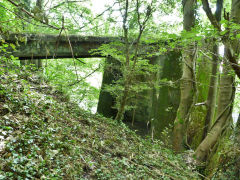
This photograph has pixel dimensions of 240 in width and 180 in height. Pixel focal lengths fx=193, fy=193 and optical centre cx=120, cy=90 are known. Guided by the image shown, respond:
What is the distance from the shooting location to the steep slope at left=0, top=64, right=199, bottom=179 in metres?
2.30

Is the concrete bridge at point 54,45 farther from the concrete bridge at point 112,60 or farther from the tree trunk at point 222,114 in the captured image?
the tree trunk at point 222,114

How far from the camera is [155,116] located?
7.15 meters

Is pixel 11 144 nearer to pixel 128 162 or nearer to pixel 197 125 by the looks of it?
pixel 128 162

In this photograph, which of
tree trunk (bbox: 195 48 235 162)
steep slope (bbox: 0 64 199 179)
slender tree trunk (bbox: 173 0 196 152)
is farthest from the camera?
slender tree trunk (bbox: 173 0 196 152)

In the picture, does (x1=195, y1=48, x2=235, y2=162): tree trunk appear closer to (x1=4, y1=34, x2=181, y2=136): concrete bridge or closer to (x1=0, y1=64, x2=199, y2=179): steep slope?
(x1=0, y1=64, x2=199, y2=179): steep slope

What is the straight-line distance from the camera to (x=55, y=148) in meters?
2.88

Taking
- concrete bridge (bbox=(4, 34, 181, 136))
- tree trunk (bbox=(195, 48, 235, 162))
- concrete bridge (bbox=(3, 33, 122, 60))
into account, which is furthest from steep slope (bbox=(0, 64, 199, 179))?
concrete bridge (bbox=(3, 33, 122, 60))

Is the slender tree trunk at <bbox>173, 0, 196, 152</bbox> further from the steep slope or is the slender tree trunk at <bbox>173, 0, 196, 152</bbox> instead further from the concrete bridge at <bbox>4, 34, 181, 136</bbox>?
the steep slope

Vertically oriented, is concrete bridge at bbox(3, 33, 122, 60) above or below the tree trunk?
above

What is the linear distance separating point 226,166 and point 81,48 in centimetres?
610

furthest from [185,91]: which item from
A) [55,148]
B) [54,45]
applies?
[54,45]

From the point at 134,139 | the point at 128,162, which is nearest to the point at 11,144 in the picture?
the point at 128,162

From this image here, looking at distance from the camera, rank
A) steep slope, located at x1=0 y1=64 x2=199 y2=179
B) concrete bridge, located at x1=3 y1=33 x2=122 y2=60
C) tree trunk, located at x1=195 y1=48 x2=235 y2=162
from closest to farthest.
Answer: steep slope, located at x1=0 y1=64 x2=199 y2=179
tree trunk, located at x1=195 y1=48 x2=235 y2=162
concrete bridge, located at x1=3 y1=33 x2=122 y2=60

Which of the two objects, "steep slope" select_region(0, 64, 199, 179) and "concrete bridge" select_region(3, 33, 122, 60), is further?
"concrete bridge" select_region(3, 33, 122, 60)
